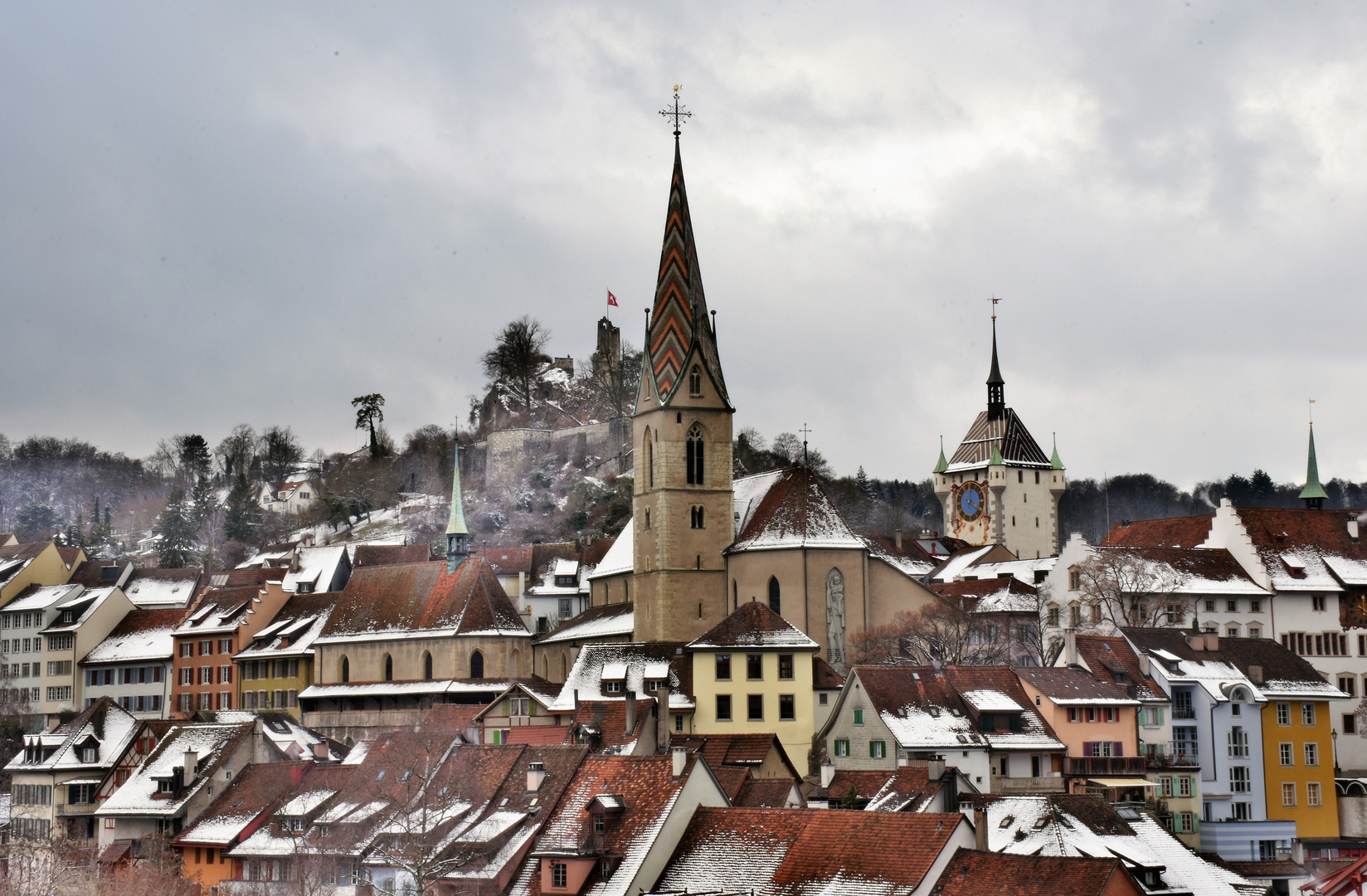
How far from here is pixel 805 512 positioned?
88.1 meters

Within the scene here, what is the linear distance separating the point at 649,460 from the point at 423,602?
52.6ft

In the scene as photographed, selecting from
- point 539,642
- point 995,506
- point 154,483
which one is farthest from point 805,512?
point 154,483

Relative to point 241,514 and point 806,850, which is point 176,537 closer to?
point 241,514

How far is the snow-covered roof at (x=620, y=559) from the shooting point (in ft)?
320

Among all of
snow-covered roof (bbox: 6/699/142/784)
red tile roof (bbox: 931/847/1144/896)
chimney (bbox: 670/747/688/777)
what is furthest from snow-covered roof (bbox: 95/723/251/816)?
red tile roof (bbox: 931/847/1144/896)

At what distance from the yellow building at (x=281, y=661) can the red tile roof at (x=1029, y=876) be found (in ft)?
207

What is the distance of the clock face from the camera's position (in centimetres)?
14588

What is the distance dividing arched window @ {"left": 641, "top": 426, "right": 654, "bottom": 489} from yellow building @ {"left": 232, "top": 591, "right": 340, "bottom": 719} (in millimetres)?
21533

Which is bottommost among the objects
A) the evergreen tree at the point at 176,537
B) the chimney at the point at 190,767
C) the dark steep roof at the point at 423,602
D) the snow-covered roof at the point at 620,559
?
the chimney at the point at 190,767

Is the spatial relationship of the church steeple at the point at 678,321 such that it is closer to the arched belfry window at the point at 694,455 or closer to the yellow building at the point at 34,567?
the arched belfry window at the point at 694,455

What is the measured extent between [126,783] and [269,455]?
12631cm

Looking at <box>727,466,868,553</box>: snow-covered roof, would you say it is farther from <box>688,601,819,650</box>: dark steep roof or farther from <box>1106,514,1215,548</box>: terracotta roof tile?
<box>1106,514,1215,548</box>: terracotta roof tile

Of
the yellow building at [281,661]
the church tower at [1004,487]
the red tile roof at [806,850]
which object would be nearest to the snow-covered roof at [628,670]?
the yellow building at [281,661]

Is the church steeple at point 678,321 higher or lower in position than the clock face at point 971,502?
higher
